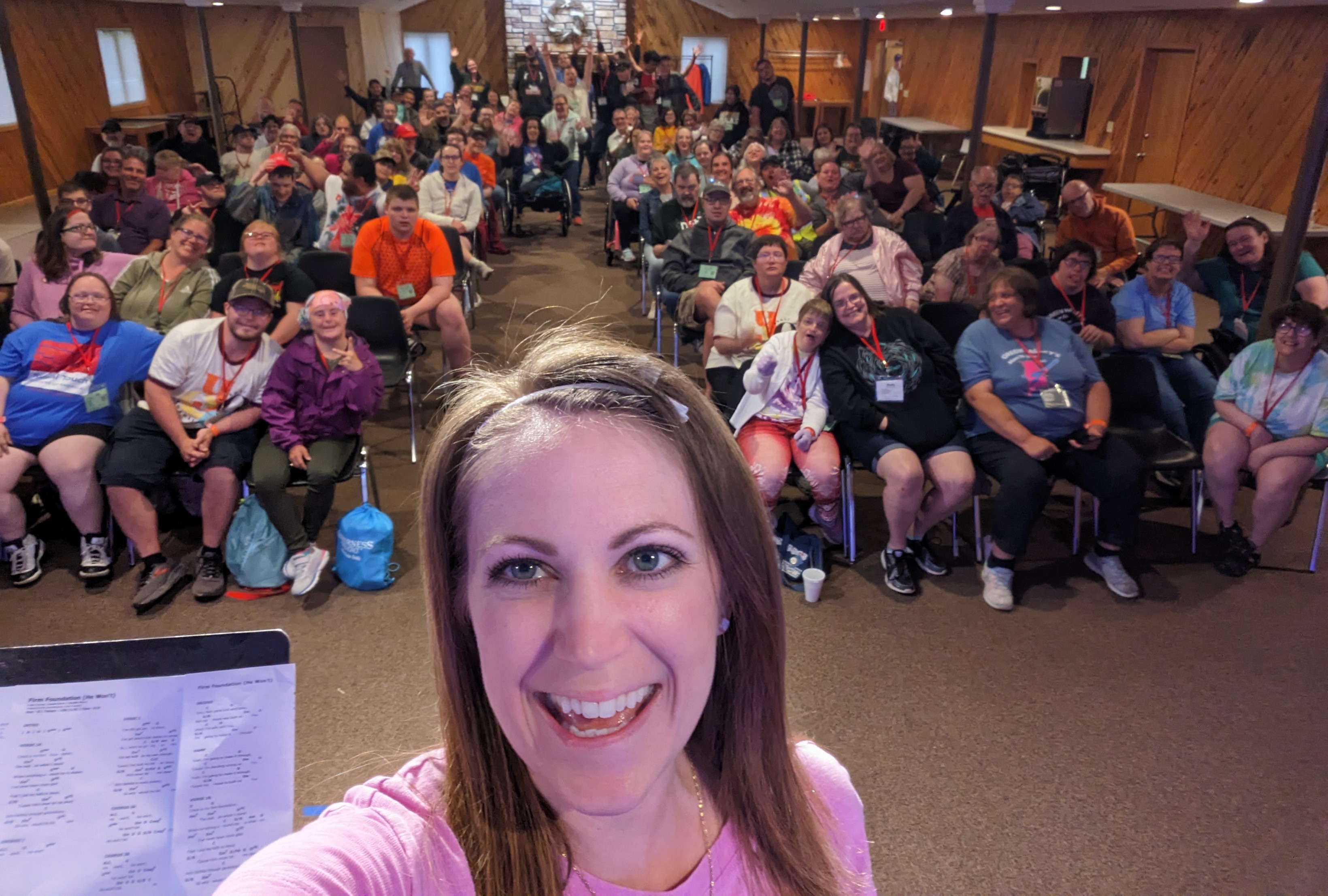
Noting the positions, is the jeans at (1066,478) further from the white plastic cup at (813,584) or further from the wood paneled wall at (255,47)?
the wood paneled wall at (255,47)

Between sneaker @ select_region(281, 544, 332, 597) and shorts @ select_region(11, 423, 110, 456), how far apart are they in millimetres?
956

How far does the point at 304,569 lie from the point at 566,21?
17.9 meters

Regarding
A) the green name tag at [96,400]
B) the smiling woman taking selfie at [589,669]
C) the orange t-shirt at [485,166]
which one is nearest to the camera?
the smiling woman taking selfie at [589,669]

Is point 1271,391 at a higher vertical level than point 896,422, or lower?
higher

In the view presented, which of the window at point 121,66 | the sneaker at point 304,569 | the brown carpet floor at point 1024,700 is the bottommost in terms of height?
the brown carpet floor at point 1024,700

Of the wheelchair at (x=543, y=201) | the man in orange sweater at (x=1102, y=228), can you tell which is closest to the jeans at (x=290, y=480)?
the man in orange sweater at (x=1102, y=228)

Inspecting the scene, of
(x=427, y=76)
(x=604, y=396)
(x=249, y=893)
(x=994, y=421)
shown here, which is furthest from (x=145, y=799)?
(x=427, y=76)

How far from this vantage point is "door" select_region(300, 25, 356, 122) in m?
16.8

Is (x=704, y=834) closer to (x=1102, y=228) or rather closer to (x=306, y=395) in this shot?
(x=306, y=395)

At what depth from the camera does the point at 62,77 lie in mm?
11727

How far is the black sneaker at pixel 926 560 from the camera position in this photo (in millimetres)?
3887

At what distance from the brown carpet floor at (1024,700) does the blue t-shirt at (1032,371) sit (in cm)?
66

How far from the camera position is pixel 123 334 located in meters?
3.80

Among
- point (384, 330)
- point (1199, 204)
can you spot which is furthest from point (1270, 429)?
point (1199, 204)
